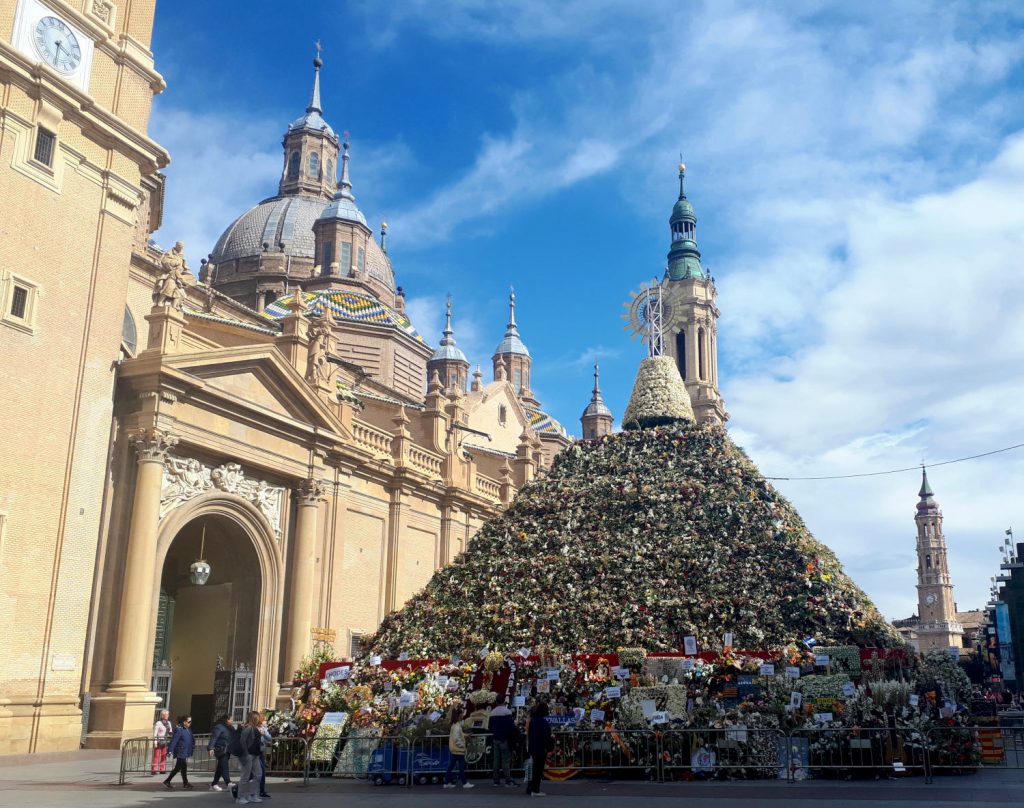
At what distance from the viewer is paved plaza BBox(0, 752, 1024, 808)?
516 inches

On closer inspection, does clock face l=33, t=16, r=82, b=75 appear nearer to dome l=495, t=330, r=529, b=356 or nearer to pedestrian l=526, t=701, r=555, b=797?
pedestrian l=526, t=701, r=555, b=797

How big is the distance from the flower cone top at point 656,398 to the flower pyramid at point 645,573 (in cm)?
217

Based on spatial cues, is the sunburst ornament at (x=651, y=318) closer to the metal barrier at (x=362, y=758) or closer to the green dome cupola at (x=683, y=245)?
the metal barrier at (x=362, y=758)

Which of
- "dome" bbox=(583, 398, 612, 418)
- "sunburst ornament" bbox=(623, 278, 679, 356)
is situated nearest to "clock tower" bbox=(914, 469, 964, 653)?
"dome" bbox=(583, 398, 612, 418)

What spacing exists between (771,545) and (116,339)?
52.3 feet

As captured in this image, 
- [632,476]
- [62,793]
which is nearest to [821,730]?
[632,476]

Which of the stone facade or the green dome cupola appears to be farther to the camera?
the green dome cupola

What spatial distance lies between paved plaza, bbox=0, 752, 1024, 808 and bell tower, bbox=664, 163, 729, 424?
67.2 metres

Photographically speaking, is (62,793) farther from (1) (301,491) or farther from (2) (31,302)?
(1) (301,491)

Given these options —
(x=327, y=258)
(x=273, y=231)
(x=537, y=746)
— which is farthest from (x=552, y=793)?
(x=273, y=231)

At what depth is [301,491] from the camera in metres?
30.2

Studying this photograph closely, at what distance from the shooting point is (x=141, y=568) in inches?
935

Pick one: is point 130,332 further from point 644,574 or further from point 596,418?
point 596,418

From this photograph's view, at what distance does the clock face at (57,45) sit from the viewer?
23016mm
